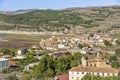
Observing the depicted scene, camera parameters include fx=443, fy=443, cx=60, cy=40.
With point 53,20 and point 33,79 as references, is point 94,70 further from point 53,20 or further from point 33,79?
point 53,20

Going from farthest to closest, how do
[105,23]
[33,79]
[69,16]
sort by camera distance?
[69,16], [105,23], [33,79]

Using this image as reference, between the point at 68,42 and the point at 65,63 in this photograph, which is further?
the point at 68,42

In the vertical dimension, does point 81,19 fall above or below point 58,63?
below

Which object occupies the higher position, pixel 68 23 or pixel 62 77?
pixel 62 77

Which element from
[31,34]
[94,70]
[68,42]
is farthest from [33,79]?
[31,34]

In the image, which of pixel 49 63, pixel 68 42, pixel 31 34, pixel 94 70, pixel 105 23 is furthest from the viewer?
pixel 105 23

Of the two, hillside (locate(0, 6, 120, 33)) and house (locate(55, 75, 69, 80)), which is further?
hillside (locate(0, 6, 120, 33))

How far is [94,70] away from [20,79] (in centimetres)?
276

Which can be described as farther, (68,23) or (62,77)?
(68,23)

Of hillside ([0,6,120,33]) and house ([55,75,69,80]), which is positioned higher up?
house ([55,75,69,80])

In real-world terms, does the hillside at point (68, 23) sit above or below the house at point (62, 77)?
below

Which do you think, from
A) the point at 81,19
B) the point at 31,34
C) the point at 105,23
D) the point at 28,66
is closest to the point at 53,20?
the point at 81,19

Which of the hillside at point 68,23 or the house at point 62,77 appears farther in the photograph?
the hillside at point 68,23

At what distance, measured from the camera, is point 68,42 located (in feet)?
124
